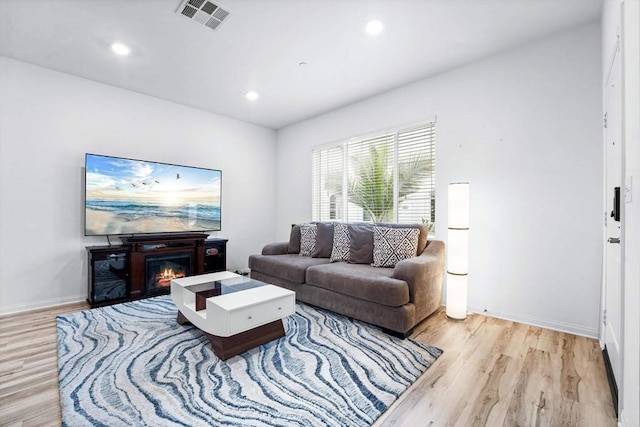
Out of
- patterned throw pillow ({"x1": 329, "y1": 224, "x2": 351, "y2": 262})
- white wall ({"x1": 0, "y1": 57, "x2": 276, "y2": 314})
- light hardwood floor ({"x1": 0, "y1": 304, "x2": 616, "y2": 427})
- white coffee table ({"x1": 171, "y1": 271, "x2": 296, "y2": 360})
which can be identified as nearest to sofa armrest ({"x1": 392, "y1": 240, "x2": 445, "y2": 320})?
light hardwood floor ({"x1": 0, "y1": 304, "x2": 616, "y2": 427})

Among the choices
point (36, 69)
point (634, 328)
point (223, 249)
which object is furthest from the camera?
point (223, 249)

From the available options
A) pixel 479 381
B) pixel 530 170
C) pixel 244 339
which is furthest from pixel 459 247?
pixel 244 339

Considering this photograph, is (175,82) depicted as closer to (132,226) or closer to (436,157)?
(132,226)

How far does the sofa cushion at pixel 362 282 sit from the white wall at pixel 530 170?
109 cm

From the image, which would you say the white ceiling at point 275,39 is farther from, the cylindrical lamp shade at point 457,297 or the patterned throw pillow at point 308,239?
the cylindrical lamp shade at point 457,297

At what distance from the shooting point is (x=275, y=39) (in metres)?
2.59

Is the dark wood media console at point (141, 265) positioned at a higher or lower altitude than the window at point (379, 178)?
lower

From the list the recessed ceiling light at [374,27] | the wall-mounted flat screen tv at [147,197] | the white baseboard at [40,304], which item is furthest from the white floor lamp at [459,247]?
the white baseboard at [40,304]

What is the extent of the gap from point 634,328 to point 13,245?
4.78 meters

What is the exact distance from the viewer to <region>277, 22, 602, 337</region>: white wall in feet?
7.77

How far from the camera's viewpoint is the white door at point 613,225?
1.65 metres

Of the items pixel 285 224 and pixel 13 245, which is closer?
pixel 13 245

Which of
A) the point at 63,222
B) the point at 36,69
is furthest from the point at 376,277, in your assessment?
the point at 36,69

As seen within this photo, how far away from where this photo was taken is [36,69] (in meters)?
3.03
